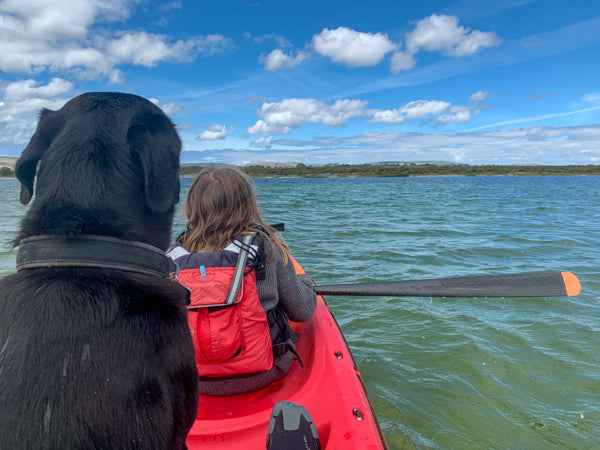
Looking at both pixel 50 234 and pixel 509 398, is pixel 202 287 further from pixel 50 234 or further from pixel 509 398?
pixel 509 398

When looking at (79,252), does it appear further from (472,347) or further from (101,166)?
(472,347)

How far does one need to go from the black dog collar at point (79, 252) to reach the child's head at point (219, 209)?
1.51 m

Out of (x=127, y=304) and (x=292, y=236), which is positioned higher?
(x=127, y=304)

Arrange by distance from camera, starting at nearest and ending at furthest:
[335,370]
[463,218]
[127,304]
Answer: [127,304], [335,370], [463,218]

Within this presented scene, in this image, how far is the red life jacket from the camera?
2.60m

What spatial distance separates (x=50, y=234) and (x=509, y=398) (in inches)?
178

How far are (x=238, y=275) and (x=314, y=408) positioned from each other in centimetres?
116

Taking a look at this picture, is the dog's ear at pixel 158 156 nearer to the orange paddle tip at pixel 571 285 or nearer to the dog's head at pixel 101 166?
the dog's head at pixel 101 166

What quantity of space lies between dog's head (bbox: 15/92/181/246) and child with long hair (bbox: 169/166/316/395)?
108 cm

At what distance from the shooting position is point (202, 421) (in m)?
2.72

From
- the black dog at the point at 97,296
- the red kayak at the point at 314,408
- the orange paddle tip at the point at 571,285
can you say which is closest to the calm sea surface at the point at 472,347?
the black dog at the point at 97,296

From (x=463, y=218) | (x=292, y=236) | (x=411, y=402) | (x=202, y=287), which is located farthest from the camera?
(x=463, y=218)

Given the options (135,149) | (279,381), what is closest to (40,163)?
(135,149)

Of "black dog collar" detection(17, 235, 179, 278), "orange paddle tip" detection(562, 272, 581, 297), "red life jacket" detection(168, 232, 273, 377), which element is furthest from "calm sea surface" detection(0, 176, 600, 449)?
"orange paddle tip" detection(562, 272, 581, 297)
